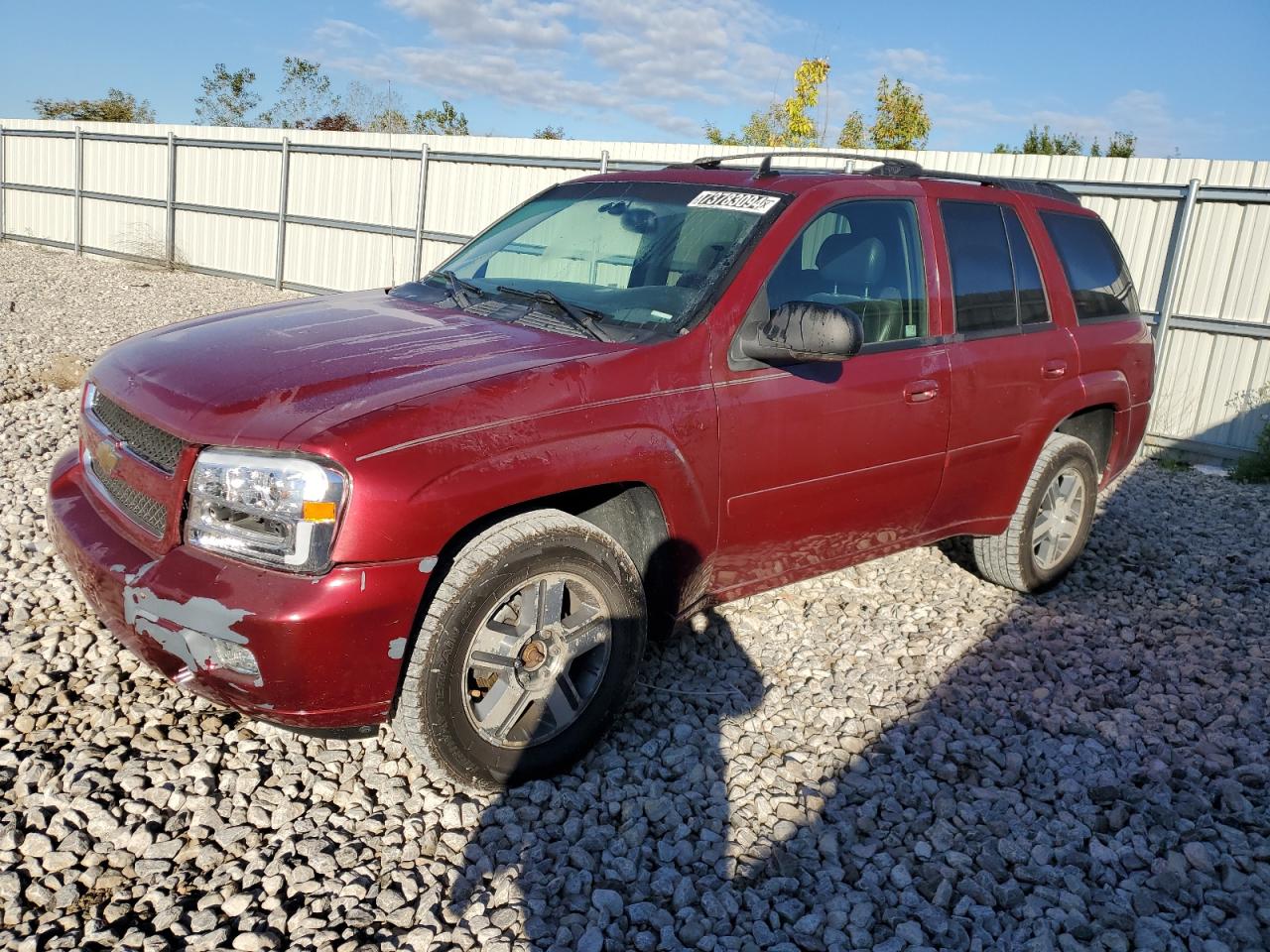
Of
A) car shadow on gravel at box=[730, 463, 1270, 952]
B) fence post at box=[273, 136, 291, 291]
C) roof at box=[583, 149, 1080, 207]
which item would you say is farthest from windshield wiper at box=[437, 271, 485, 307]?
fence post at box=[273, 136, 291, 291]

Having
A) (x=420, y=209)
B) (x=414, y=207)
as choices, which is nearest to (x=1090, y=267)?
(x=420, y=209)

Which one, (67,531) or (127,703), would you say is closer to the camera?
(67,531)

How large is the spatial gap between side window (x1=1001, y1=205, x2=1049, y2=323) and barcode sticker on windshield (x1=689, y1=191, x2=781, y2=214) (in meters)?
1.49

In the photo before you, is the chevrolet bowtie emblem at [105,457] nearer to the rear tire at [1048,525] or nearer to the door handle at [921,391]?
the door handle at [921,391]

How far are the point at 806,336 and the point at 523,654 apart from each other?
1382 mm

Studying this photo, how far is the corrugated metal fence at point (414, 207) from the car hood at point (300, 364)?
26.4 feet

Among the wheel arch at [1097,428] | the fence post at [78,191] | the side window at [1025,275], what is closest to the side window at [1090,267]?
the side window at [1025,275]

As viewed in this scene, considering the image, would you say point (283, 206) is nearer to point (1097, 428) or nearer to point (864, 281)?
point (1097, 428)

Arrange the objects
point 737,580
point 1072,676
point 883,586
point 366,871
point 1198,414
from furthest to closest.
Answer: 1. point 1198,414
2. point 883,586
3. point 1072,676
4. point 737,580
5. point 366,871

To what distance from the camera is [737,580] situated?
3.60 metres

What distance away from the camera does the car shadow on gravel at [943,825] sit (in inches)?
102

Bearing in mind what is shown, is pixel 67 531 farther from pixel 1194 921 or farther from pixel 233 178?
pixel 233 178

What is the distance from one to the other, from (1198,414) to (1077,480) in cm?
514

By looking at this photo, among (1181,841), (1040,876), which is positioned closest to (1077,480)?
(1181,841)
